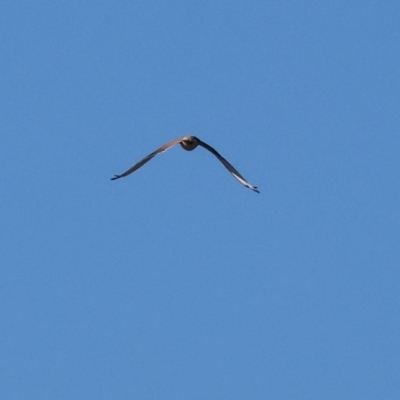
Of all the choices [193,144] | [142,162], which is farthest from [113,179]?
[193,144]

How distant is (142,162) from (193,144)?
8.58ft

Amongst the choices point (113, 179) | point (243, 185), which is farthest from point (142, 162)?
point (243, 185)

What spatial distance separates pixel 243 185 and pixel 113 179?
359cm

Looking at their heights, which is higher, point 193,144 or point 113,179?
point 193,144

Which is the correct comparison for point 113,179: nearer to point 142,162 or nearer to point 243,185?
point 142,162

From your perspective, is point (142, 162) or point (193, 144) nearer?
point (142, 162)

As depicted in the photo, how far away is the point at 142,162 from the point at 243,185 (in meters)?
3.02

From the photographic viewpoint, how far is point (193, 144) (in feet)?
92.7

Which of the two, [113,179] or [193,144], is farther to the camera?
[193,144]

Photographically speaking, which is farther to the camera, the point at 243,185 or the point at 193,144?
the point at 193,144

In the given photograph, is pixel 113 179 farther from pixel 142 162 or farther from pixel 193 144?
pixel 193 144

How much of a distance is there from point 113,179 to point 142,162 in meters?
0.93

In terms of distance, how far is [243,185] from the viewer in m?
24.9

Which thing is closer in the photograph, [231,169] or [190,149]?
[231,169]
